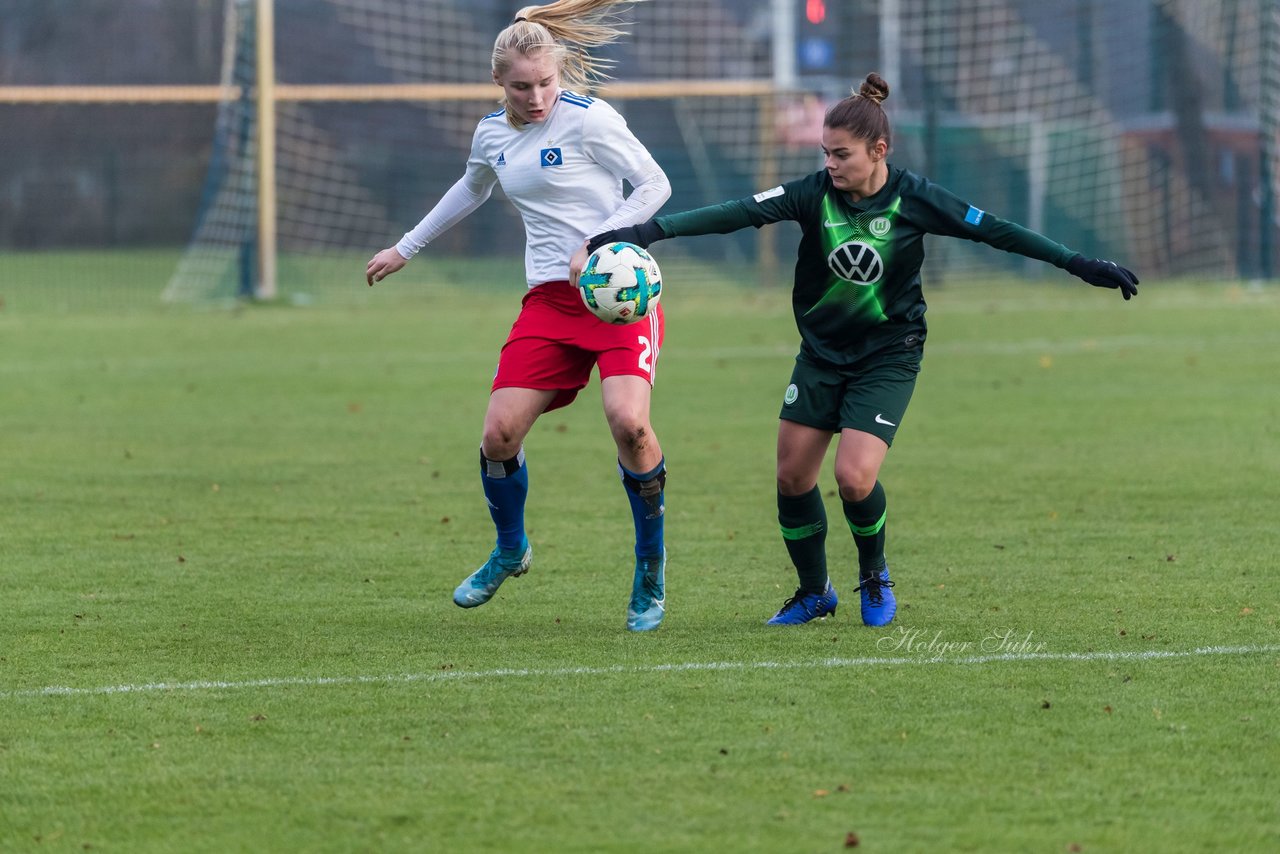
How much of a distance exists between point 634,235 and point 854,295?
784mm

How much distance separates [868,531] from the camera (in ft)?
19.8

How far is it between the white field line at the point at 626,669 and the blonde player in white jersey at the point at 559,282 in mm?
619

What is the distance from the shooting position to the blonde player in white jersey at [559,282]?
19.6ft

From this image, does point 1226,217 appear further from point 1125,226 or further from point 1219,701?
point 1219,701

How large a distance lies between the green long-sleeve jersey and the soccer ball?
0.15m

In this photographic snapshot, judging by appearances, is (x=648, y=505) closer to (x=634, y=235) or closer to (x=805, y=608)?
(x=805, y=608)

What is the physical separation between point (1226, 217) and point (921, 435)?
1427 cm

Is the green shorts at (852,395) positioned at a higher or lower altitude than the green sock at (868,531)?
higher

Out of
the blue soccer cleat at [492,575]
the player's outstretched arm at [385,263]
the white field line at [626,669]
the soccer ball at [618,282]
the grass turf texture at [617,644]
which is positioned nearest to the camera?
the grass turf texture at [617,644]

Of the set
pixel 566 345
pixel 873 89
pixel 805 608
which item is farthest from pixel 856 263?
pixel 805 608

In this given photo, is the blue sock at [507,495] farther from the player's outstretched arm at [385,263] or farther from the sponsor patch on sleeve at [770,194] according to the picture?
the sponsor patch on sleeve at [770,194]

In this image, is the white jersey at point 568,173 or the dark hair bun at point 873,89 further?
the white jersey at point 568,173

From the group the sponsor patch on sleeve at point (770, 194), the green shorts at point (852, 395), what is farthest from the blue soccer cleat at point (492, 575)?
the sponsor patch on sleeve at point (770, 194)

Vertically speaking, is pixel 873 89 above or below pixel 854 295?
above
